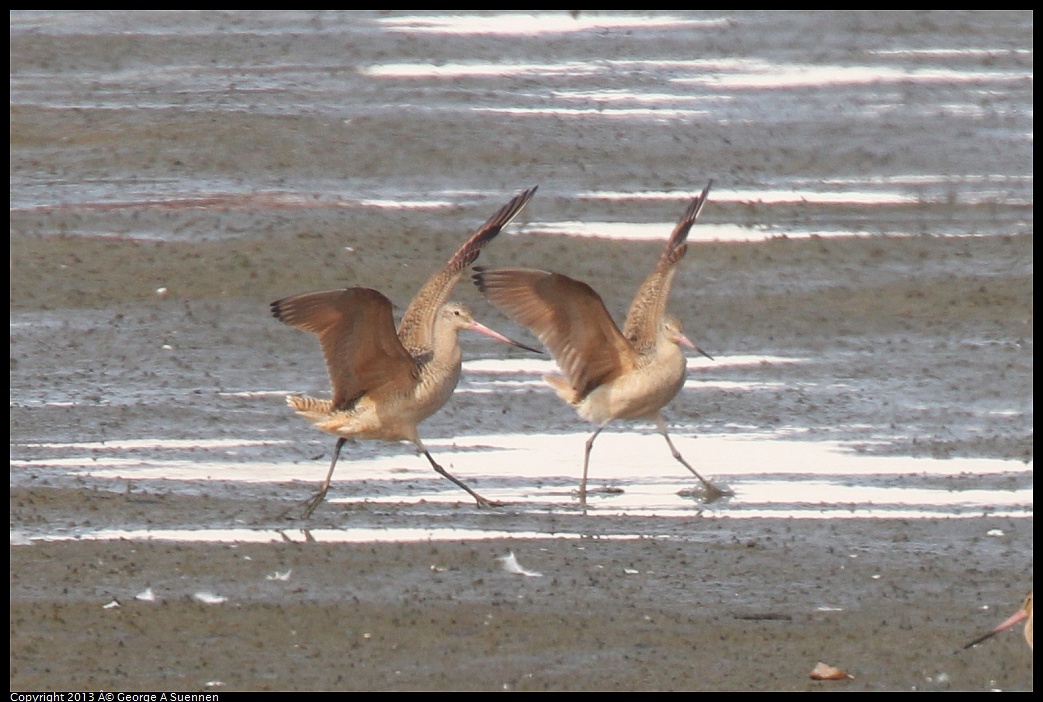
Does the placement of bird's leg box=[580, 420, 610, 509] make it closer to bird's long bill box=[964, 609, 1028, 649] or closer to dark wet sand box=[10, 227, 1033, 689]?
dark wet sand box=[10, 227, 1033, 689]

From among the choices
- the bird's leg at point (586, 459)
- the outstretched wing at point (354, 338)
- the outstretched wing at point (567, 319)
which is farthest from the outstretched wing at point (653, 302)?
the outstretched wing at point (354, 338)

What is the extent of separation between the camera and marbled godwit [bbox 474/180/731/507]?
30.5ft

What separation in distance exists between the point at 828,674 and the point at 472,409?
3964 millimetres

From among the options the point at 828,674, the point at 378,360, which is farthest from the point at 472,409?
the point at 828,674

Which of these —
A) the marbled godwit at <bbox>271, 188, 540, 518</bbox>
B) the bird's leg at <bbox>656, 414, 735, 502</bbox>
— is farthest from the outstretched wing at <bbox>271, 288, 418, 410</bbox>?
the bird's leg at <bbox>656, 414, 735, 502</bbox>

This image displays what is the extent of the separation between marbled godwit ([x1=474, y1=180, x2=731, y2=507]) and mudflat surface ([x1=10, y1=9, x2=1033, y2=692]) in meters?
0.46

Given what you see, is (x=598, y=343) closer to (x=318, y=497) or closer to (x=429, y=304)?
(x=429, y=304)

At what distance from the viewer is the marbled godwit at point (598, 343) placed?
30.5ft

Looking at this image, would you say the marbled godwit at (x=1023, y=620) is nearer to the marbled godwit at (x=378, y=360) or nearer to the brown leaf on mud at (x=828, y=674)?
the brown leaf on mud at (x=828, y=674)

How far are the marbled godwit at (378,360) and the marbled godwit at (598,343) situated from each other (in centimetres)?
30

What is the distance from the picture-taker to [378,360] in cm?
883

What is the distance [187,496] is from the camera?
860cm
